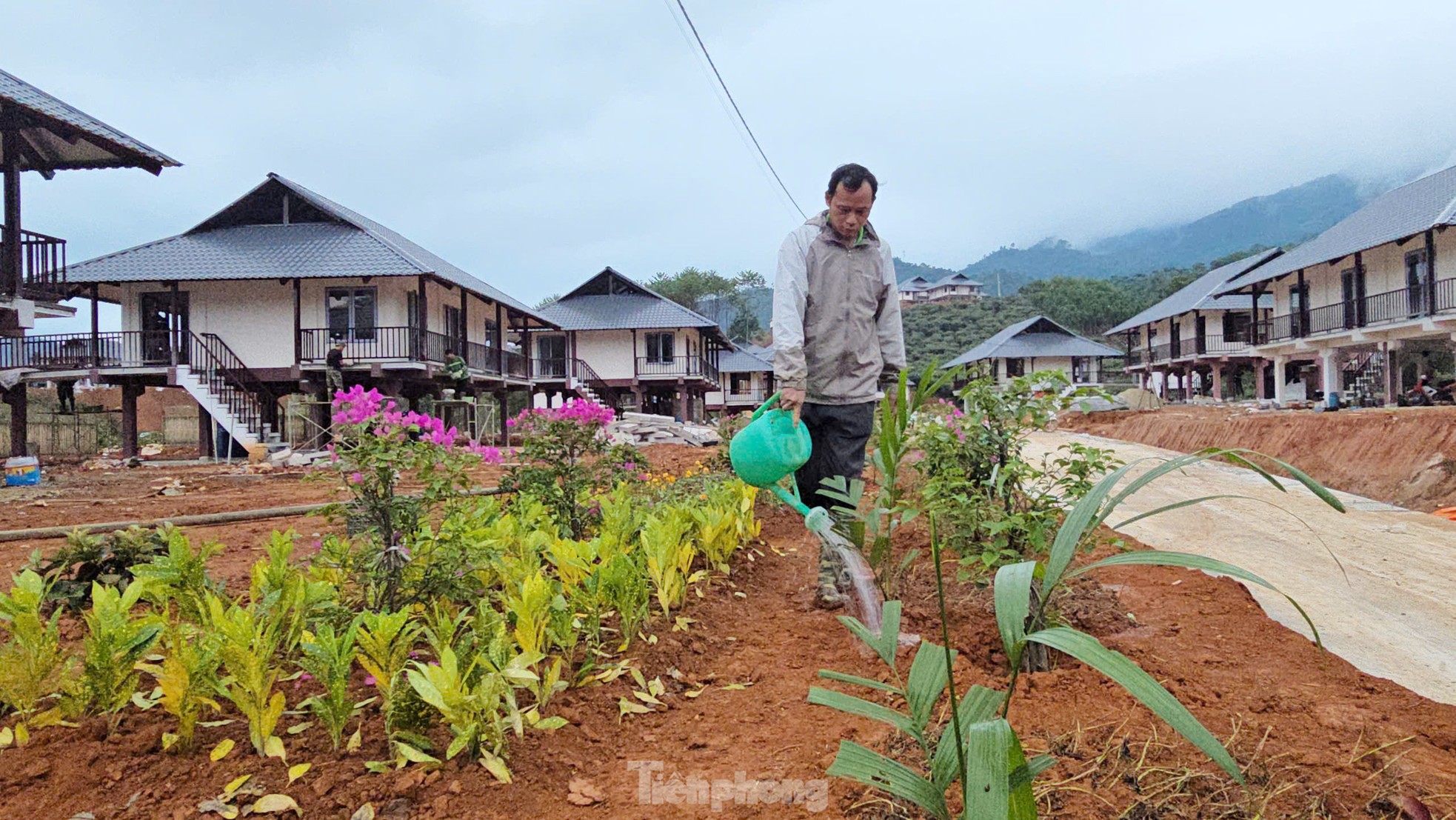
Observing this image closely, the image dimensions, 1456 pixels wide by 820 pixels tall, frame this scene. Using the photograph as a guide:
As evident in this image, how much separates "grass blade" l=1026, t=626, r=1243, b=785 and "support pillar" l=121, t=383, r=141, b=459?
19206 mm

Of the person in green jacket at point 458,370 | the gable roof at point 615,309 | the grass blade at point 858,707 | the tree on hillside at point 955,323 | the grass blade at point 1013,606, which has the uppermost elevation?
the tree on hillside at point 955,323

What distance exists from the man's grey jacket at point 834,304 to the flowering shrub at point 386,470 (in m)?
1.40

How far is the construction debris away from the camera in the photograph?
57.9 ft

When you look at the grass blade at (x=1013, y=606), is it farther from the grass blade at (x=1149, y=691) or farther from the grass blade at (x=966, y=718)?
the grass blade at (x=966, y=718)

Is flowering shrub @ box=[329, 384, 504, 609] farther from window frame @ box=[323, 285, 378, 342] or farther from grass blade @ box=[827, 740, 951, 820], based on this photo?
window frame @ box=[323, 285, 378, 342]

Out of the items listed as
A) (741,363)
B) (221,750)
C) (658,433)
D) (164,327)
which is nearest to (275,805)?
(221,750)

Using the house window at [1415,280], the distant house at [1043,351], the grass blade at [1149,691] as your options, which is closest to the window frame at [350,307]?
the grass blade at [1149,691]

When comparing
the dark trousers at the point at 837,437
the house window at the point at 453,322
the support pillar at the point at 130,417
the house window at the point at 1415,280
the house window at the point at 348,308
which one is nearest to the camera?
the dark trousers at the point at 837,437

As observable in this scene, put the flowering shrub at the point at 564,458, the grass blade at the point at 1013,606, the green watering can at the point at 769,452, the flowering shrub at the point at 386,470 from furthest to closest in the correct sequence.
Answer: the flowering shrub at the point at 564,458, the green watering can at the point at 769,452, the flowering shrub at the point at 386,470, the grass blade at the point at 1013,606

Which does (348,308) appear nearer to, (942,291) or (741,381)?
(741,381)

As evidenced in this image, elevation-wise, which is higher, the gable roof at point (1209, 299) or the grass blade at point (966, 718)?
the gable roof at point (1209, 299)

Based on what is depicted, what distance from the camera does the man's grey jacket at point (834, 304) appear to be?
10.6ft

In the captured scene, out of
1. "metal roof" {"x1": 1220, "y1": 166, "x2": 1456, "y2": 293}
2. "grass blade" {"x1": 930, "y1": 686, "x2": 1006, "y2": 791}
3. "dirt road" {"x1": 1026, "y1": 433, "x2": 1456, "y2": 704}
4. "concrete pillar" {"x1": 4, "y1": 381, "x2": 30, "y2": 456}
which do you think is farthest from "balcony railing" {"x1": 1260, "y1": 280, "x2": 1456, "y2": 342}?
"concrete pillar" {"x1": 4, "y1": 381, "x2": 30, "y2": 456}

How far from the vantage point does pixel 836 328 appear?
3320 millimetres
